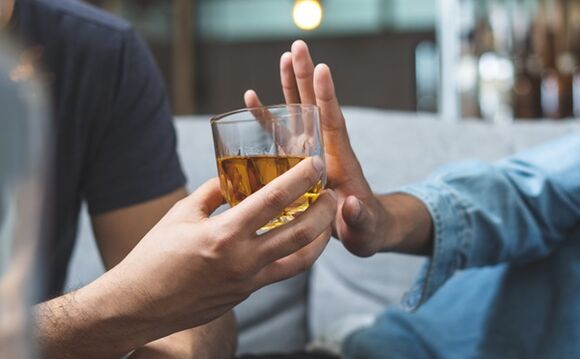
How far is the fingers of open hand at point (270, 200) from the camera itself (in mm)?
A: 583

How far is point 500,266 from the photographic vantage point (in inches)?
43.1

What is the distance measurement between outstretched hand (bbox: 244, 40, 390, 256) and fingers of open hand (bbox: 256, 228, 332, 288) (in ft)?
0.38

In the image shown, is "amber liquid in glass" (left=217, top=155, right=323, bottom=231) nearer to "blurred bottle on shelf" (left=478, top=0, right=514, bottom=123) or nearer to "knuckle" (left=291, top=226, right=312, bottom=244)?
"knuckle" (left=291, top=226, right=312, bottom=244)

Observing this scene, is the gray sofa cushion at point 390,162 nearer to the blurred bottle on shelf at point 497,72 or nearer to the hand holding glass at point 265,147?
the blurred bottle on shelf at point 497,72

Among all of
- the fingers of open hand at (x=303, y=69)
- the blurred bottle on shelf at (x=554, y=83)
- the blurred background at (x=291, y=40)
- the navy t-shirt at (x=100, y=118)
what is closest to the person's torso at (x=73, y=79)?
the navy t-shirt at (x=100, y=118)

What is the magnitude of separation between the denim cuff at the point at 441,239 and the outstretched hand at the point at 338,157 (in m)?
0.11

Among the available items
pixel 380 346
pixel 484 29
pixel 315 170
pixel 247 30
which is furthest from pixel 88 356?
pixel 247 30

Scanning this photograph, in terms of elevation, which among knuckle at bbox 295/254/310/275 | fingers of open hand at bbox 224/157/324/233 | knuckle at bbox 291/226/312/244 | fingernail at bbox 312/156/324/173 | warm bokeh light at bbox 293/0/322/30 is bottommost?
knuckle at bbox 295/254/310/275

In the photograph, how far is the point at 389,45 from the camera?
5457 millimetres

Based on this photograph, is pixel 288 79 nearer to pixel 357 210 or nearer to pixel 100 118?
pixel 357 210

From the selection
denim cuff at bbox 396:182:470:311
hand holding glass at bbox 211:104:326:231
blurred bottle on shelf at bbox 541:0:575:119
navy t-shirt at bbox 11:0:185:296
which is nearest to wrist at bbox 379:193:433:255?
denim cuff at bbox 396:182:470:311

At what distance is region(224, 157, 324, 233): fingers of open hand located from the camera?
0.58 m

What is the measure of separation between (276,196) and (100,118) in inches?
24.5

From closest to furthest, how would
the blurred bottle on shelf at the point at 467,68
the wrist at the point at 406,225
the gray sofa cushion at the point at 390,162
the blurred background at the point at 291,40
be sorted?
the wrist at the point at 406,225, the gray sofa cushion at the point at 390,162, the blurred bottle on shelf at the point at 467,68, the blurred background at the point at 291,40
